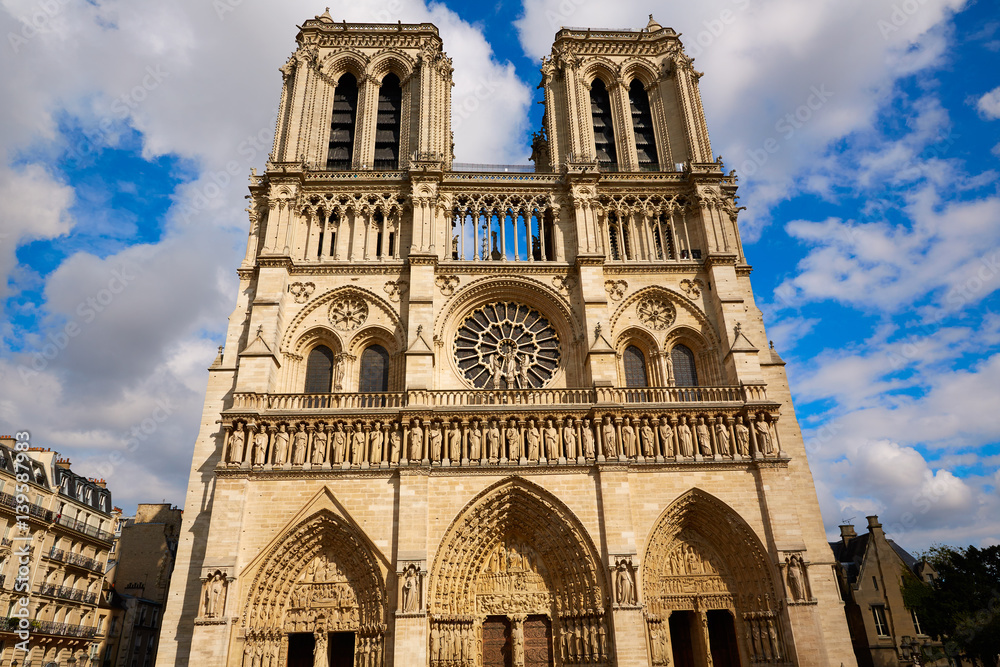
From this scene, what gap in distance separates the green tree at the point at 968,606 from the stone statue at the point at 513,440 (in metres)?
15.8

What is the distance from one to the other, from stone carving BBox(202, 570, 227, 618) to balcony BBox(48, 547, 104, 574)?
11286 mm

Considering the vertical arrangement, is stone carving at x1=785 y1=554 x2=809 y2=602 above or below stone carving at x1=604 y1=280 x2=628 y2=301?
below

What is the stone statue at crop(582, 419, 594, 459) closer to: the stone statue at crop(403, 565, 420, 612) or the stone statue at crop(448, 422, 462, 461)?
the stone statue at crop(448, 422, 462, 461)

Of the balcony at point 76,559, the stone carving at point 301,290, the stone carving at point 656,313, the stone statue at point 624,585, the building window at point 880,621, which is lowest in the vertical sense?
the building window at point 880,621

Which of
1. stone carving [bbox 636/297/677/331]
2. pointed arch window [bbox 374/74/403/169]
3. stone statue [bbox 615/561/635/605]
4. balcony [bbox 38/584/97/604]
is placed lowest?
stone statue [bbox 615/561/635/605]

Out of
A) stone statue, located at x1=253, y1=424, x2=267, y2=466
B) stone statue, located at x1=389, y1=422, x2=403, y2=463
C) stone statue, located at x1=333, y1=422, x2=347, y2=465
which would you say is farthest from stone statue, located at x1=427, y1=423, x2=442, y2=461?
stone statue, located at x1=253, y1=424, x2=267, y2=466

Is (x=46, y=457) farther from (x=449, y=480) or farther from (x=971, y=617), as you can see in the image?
(x=971, y=617)

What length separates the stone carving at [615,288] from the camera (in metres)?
19.9

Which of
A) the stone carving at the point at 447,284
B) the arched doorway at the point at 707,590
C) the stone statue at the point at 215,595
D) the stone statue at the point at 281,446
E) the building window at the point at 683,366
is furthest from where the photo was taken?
the stone carving at the point at 447,284

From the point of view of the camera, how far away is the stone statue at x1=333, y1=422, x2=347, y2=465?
16.3 metres

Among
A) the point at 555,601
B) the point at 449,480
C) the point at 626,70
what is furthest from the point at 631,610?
the point at 626,70

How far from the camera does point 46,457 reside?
23484 millimetres

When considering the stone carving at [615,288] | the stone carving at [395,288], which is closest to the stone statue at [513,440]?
the stone carving at [395,288]

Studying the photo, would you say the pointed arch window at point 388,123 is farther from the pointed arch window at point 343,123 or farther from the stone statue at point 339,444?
the stone statue at point 339,444
